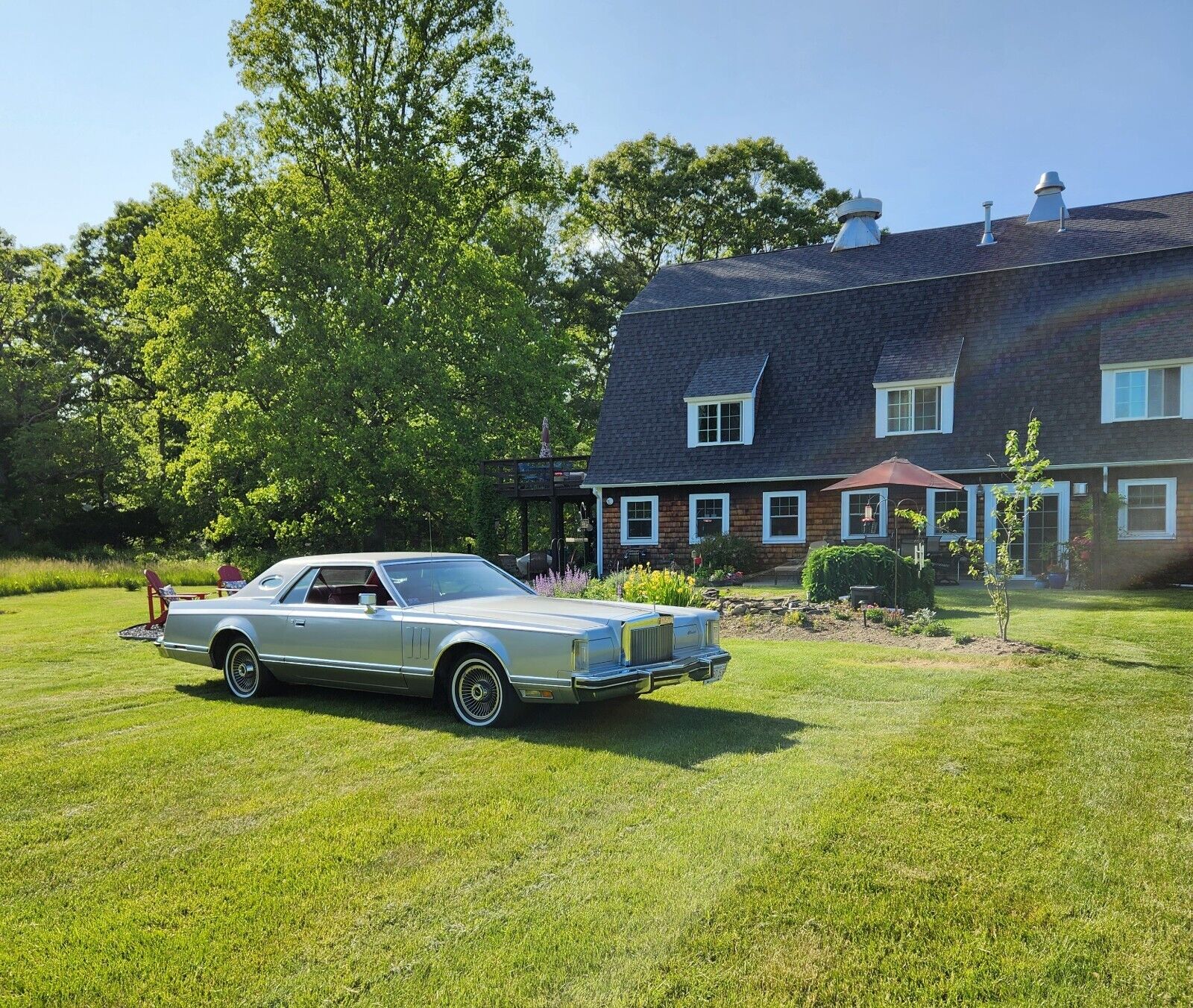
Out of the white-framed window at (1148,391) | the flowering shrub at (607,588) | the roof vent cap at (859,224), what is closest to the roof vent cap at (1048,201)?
the roof vent cap at (859,224)

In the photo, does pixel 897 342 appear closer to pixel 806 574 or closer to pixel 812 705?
pixel 806 574

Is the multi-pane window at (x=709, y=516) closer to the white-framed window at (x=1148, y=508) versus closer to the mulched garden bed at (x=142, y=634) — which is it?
the white-framed window at (x=1148, y=508)

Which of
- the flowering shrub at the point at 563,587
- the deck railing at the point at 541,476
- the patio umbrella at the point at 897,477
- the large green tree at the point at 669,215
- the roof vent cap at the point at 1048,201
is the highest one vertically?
the large green tree at the point at 669,215

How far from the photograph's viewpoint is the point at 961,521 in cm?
2167

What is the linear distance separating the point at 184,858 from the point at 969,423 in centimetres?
2097

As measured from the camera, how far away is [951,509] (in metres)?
21.3

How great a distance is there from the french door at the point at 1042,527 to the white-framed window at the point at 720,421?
6.42 m

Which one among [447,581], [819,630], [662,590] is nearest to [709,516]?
[819,630]

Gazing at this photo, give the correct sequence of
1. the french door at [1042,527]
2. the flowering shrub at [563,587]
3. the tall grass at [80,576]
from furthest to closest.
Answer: the tall grass at [80,576] < the french door at [1042,527] < the flowering shrub at [563,587]

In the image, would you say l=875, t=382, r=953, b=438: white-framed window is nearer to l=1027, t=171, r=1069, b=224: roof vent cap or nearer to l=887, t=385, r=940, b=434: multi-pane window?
l=887, t=385, r=940, b=434: multi-pane window

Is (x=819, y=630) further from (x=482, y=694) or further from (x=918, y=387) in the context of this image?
(x=918, y=387)

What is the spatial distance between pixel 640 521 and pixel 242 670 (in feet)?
56.1

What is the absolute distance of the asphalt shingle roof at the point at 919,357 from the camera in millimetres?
22281

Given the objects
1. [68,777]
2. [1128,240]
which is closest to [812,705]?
[68,777]
